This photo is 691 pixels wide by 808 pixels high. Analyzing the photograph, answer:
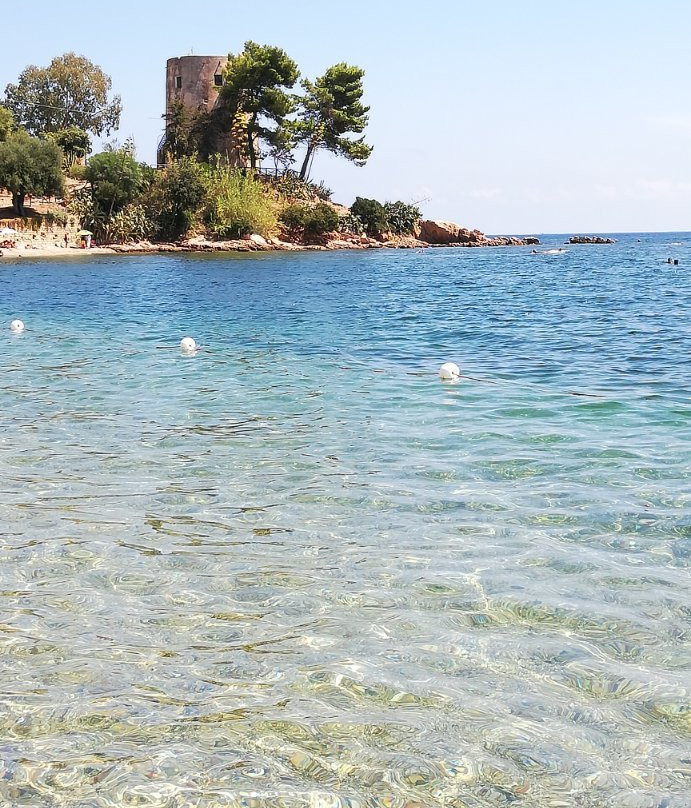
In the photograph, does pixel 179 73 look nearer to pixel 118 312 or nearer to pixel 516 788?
pixel 118 312

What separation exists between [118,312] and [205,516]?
1865cm

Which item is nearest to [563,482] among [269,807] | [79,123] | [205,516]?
[205,516]

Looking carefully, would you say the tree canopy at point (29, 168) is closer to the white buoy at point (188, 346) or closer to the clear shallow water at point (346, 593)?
the white buoy at point (188, 346)

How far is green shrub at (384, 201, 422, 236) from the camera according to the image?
8800 cm

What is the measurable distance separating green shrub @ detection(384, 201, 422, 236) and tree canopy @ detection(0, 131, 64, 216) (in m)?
36.5

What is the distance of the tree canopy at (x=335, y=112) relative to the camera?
80.4 m

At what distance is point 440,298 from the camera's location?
28094mm

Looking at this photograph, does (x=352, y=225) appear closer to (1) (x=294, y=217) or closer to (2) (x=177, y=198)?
(1) (x=294, y=217)

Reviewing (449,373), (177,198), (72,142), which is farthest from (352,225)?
(449,373)

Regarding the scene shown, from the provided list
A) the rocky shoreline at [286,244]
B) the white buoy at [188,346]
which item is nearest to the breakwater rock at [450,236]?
the rocky shoreline at [286,244]

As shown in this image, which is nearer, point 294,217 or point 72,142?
point 294,217

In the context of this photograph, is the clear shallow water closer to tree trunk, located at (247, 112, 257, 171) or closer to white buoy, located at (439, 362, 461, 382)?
white buoy, located at (439, 362, 461, 382)

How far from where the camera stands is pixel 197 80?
81.3m

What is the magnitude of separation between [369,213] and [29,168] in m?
35.5
